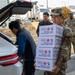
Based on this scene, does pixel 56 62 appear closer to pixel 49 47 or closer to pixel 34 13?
pixel 49 47

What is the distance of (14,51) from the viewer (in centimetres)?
395

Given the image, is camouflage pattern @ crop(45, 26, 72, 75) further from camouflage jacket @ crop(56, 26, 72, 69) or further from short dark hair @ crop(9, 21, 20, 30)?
short dark hair @ crop(9, 21, 20, 30)

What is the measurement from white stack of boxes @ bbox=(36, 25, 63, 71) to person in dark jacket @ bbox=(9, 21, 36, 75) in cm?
67

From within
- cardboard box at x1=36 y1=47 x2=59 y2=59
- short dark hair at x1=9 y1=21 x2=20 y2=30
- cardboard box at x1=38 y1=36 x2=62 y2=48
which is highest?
short dark hair at x1=9 y1=21 x2=20 y2=30

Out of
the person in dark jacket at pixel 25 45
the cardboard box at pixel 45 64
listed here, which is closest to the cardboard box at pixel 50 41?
the cardboard box at pixel 45 64

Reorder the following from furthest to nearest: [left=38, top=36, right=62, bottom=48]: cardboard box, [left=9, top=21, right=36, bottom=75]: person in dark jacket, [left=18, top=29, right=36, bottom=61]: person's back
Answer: [left=18, top=29, right=36, bottom=61]: person's back
[left=9, top=21, right=36, bottom=75]: person in dark jacket
[left=38, top=36, right=62, bottom=48]: cardboard box

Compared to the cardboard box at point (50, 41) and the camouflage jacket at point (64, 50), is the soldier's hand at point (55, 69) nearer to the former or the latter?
the camouflage jacket at point (64, 50)

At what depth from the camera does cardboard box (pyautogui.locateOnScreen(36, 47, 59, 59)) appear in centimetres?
427

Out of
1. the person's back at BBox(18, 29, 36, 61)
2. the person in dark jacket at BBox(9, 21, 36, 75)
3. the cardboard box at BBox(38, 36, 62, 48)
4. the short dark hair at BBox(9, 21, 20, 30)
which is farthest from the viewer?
the person's back at BBox(18, 29, 36, 61)

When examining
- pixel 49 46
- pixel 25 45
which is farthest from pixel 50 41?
pixel 25 45

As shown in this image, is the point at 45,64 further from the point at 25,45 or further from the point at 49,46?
the point at 25,45

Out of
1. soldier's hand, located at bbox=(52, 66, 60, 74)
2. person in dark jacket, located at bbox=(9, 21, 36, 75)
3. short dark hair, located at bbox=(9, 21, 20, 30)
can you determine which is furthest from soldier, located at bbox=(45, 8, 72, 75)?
short dark hair, located at bbox=(9, 21, 20, 30)

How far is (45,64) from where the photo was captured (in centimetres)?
438

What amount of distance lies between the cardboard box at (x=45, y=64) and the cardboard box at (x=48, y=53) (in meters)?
0.06
